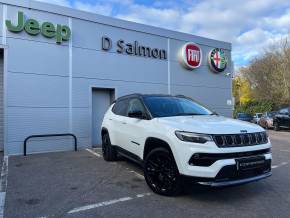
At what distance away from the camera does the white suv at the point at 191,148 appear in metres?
4.79

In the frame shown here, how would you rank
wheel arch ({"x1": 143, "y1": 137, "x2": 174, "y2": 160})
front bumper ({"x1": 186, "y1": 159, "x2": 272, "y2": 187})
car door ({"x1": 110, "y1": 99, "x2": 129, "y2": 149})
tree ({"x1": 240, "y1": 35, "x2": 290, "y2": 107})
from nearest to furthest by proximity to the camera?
front bumper ({"x1": 186, "y1": 159, "x2": 272, "y2": 187})
wheel arch ({"x1": 143, "y1": 137, "x2": 174, "y2": 160})
car door ({"x1": 110, "y1": 99, "x2": 129, "y2": 149})
tree ({"x1": 240, "y1": 35, "x2": 290, "y2": 107})

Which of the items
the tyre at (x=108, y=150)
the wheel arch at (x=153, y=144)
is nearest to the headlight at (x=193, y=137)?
the wheel arch at (x=153, y=144)

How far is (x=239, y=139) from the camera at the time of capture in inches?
199

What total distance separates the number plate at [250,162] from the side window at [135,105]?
7.31 ft

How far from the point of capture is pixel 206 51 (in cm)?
1617

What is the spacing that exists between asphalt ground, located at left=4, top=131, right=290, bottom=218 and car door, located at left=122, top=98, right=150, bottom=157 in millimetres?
725

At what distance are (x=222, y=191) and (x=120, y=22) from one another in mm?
9007

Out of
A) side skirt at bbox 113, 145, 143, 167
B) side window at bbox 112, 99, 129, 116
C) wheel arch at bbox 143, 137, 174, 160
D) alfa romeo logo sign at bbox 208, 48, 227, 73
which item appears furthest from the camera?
alfa romeo logo sign at bbox 208, 48, 227, 73

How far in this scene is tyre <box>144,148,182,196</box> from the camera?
513 centimetres

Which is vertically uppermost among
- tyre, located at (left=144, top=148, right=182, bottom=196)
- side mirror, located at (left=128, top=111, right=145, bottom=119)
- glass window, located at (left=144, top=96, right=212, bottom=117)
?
glass window, located at (left=144, top=96, right=212, bottom=117)

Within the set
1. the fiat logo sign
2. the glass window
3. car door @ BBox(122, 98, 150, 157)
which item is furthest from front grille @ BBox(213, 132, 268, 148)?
the fiat logo sign

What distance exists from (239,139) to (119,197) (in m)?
2.26

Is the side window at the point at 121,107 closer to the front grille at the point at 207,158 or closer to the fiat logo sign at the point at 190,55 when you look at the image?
the front grille at the point at 207,158

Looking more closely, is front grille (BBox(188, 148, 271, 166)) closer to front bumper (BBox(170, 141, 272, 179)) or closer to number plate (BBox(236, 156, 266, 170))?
front bumper (BBox(170, 141, 272, 179))
